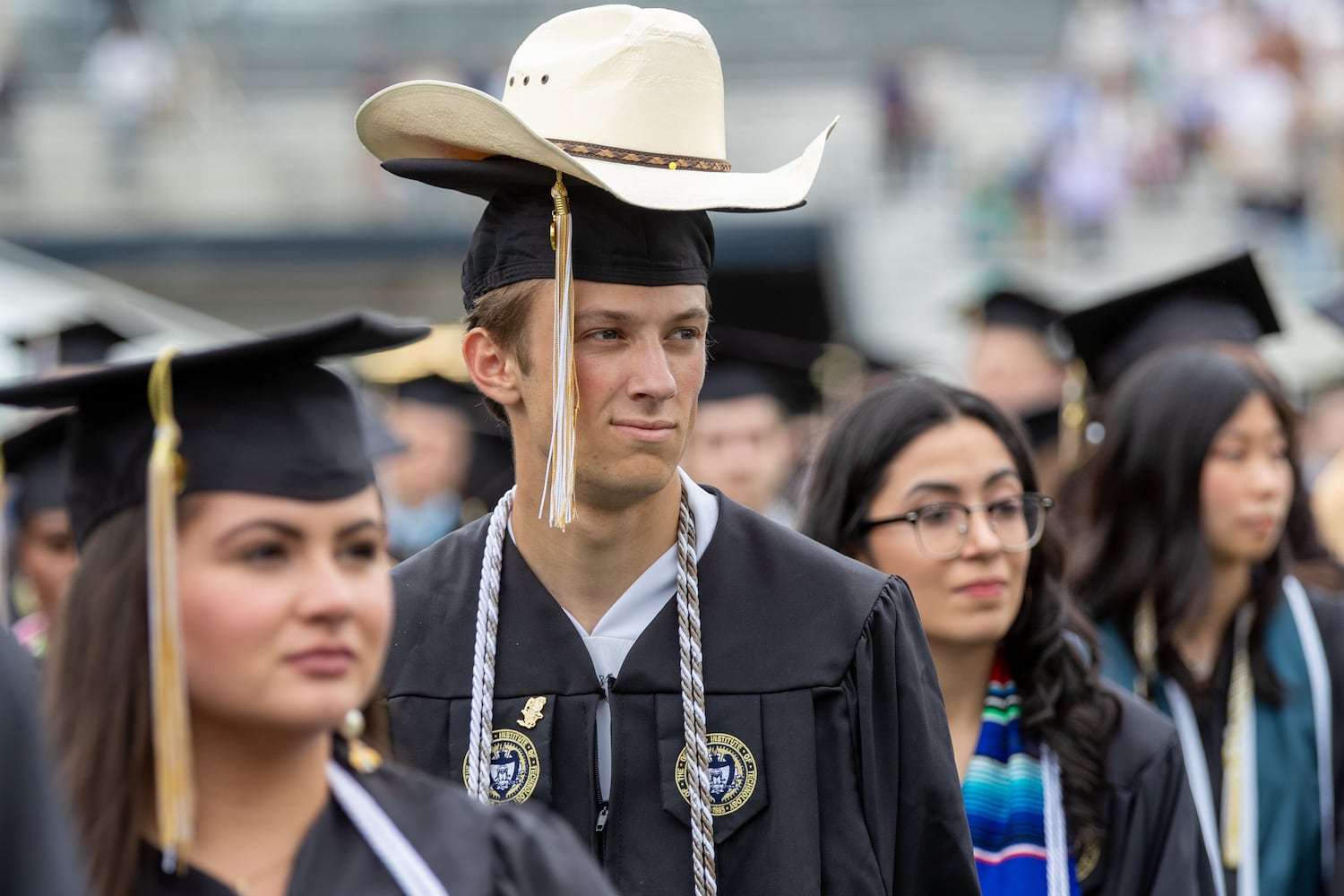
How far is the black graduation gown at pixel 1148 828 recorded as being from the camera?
4.03 m

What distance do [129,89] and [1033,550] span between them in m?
21.6

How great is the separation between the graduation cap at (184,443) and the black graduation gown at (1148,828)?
6.82ft

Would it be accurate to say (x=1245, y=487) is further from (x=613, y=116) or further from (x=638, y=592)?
(x=613, y=116)

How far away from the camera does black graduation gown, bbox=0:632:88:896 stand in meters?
1.79

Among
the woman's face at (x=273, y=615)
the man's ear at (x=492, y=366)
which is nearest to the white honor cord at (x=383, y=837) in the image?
the woman's face at (x=273, y=615)

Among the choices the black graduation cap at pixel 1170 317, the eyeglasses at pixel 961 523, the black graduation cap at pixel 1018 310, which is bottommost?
the eyeglasses at pixel 961 523

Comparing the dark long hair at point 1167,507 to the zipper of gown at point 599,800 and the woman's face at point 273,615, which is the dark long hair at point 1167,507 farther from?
the woman's face at point 273,615

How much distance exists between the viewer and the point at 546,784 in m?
3.43

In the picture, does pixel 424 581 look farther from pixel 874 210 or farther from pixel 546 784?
Answer: pixel 874 210

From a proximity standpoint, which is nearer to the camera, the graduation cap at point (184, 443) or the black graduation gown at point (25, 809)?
the black graduation gown at point (25, 809)

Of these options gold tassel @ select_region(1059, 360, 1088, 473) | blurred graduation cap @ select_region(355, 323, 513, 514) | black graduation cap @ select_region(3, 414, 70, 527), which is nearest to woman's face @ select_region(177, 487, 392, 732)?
black graduation cap @ select_region(3, 414, 70, 527)

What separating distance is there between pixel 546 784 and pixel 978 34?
86.4 feet

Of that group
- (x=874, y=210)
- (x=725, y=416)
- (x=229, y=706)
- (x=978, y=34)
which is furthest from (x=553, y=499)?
(x=978, y=34)

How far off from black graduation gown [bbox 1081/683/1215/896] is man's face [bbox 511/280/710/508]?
4.23 feet
